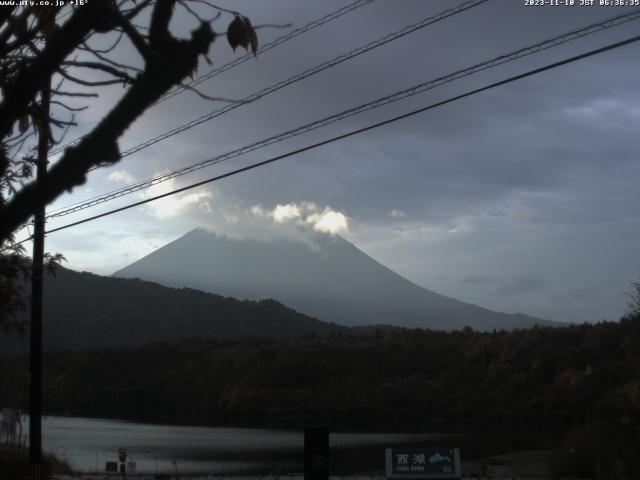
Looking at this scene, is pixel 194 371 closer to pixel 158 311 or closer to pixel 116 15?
pixel 158 311

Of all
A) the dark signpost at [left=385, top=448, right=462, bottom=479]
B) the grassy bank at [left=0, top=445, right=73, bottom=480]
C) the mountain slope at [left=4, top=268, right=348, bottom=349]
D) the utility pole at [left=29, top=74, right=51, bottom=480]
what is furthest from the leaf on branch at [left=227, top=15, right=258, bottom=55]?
the mountain slope at [left=4, top=268, right=348, bottom=349]

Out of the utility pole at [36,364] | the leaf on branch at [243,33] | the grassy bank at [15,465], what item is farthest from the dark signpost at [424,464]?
the leaf on branch at [243,33]

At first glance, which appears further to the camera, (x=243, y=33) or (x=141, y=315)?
(x=141, y=315)

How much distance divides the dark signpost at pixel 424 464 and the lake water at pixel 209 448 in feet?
39.6

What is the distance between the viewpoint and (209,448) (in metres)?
39.5

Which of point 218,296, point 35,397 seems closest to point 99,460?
point 35,397

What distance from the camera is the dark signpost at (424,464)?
540 inches

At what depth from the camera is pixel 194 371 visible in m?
91.4

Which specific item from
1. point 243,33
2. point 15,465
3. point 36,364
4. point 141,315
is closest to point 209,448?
point 15,465

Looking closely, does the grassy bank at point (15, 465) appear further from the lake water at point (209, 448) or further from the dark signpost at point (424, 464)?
the dark signpost at point (424, 464)

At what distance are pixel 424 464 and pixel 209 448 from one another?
27.2 m

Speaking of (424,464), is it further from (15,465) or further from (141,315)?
(141,315)

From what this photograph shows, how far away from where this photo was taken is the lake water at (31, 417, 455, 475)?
3005 centimetres

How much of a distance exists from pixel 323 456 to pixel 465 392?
197ft
